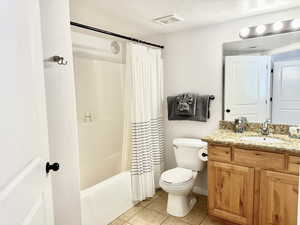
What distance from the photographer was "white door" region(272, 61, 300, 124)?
2.14 metres

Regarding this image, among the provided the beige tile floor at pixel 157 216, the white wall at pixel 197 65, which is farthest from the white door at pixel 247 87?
the beige tile floor at pixel 157 216

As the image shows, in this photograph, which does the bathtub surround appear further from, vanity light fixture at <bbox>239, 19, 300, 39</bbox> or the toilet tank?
vanity light fixture at <bbox>239, 19, 300, 39</bbox>

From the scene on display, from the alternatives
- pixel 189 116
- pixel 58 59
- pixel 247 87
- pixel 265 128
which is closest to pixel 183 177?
pixel 189 116

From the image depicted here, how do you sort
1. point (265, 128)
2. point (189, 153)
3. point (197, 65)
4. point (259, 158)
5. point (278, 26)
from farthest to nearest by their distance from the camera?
1. point (197, 65)
2. point (189, 153)
3. point (265, 128)
4. point (278, 26)
5. point (259, 158)

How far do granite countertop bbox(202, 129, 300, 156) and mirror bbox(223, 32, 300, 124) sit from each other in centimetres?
24

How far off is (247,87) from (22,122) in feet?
7.58

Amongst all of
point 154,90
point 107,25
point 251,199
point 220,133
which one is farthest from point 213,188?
point 107,25

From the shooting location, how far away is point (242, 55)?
2400 millimetres

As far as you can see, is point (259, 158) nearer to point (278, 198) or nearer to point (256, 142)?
point (256, 142)

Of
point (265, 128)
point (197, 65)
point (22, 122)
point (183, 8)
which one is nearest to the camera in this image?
point (22, 122)

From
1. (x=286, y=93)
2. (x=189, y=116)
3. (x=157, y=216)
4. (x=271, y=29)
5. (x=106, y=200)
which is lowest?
(x=157, y=216)

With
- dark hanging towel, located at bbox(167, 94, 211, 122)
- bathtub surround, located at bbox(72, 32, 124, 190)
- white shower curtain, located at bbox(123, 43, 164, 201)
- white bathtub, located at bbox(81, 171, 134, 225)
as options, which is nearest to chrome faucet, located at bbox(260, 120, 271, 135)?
dark hanging towel, located at bbox(167, 94, 211, 122)

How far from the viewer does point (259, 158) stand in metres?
1.83

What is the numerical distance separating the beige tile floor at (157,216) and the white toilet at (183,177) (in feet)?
0.24
